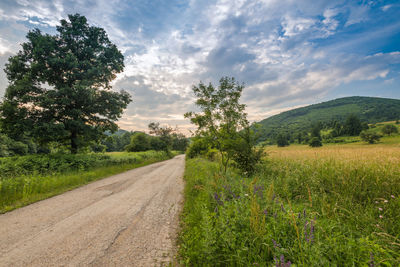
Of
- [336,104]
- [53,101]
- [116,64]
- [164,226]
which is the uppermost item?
[336,104]

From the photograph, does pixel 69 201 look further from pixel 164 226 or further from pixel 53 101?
pixel 53 101

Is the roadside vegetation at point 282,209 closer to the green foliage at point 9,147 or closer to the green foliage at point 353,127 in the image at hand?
the green foliage at point 9,147

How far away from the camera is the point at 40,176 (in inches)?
310

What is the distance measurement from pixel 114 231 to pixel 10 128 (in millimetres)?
15153

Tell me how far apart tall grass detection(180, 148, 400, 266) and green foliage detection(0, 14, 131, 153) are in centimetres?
1327

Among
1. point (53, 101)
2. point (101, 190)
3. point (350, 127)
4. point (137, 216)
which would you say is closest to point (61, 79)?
point (53, 101)

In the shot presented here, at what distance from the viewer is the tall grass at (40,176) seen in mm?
5762

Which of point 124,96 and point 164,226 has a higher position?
point 124,96

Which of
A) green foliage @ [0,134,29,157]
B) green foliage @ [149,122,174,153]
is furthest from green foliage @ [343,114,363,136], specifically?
green foliage @ [0,134,29,157]

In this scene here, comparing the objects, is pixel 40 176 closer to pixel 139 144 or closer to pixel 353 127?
pixel 139 144

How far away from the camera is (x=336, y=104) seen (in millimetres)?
155500

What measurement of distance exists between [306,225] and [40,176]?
11.8 meters

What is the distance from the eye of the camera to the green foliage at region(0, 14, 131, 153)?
11445 millimetres

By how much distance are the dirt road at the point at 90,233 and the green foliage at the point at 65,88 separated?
983cm
